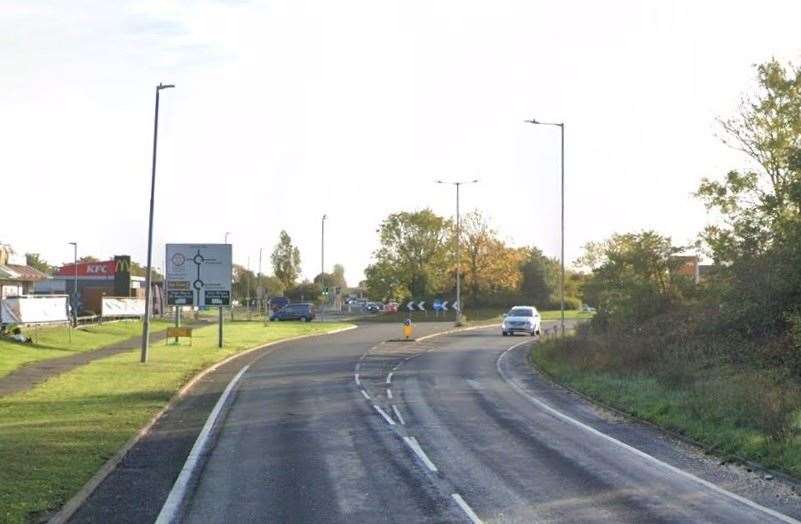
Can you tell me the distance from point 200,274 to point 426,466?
98.6 feet

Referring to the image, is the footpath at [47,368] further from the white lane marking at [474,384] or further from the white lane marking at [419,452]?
the white lane marking at [474,384]

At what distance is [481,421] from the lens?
59.4ft

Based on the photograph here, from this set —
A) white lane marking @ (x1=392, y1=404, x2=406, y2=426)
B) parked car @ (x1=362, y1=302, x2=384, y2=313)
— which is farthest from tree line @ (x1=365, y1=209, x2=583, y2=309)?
white lane marking @ (x1=392, y1=404, x2=406, y2=426)

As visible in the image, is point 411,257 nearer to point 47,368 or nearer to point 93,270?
point 93,270

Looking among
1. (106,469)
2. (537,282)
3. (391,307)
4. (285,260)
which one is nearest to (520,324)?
(106,469)

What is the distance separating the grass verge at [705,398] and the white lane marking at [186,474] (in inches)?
310

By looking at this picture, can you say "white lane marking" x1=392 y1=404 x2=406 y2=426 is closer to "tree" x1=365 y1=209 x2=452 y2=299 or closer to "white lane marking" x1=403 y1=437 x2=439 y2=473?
"white lane marking" x1=403 y1=437 x2=439 y2=473

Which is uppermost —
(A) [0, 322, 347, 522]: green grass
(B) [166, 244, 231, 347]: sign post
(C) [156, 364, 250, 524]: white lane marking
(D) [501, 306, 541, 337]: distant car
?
(B) [166, 244, 231, 347]: sign post

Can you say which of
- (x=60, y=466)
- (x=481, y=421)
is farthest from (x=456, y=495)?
(x=481, y=421)

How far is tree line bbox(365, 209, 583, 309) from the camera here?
297 feet

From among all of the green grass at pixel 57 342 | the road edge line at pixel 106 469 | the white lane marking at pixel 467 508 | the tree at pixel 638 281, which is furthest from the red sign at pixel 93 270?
the white lane marking at pixel 467 508

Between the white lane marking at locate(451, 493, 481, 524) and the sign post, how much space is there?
31369 millimetres

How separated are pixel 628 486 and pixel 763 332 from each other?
14103 millimetres

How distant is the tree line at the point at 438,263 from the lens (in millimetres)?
90625
